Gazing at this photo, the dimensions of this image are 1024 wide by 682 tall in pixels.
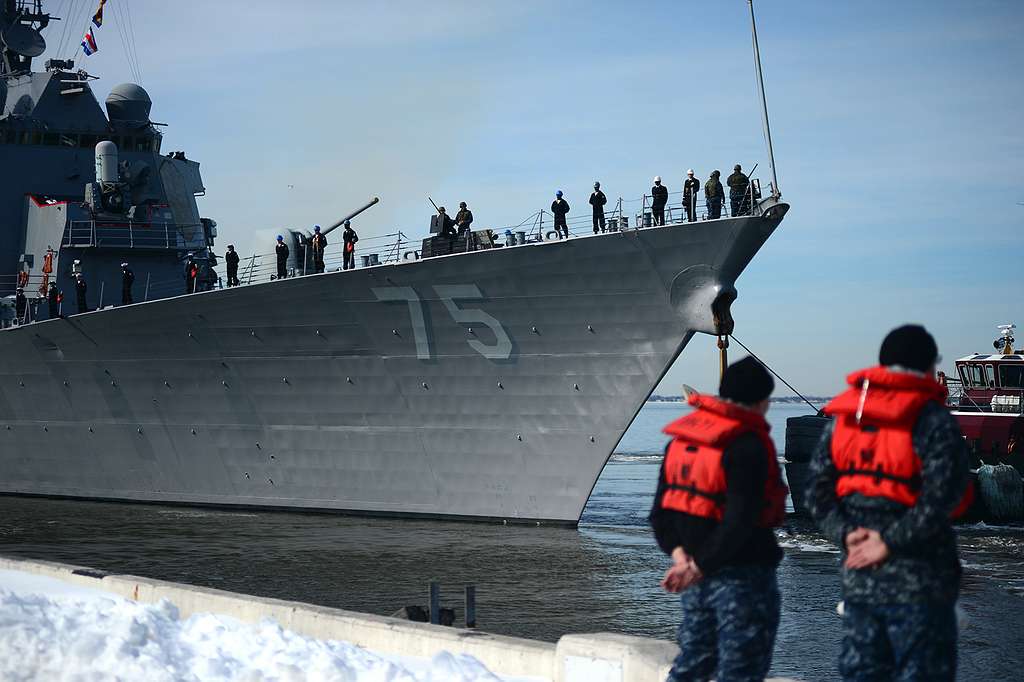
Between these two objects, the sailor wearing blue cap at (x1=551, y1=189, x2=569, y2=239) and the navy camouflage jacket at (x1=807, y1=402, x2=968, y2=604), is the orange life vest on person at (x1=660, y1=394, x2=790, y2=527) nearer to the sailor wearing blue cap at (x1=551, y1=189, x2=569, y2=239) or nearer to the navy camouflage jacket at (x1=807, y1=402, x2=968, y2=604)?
the navy camouflage jacket at (x1=807, y1=402, x2=968, y2=604)

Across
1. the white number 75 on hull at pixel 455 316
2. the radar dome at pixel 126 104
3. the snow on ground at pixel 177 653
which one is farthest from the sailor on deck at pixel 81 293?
the snow on ground at pixel 177 653

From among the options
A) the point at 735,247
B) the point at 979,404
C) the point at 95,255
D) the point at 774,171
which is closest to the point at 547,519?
the point at 735,247

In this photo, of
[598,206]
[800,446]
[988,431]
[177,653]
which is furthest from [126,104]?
[177,653]

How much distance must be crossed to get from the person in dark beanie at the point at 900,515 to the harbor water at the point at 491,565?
22.6ft

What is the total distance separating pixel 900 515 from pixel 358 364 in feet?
53.7

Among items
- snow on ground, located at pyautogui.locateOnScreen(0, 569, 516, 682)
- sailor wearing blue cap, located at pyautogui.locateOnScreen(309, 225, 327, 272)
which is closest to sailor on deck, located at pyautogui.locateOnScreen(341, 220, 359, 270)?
sailor wearing blue cap, located at pyautogui.locateOnScreen(309, 225, 327, 272)

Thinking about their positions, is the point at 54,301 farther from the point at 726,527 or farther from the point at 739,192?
the point at 726,527

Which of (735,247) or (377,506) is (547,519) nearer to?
(377,506)

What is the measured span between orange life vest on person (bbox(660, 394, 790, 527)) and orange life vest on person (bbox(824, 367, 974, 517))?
37cm

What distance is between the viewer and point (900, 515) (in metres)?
3.88

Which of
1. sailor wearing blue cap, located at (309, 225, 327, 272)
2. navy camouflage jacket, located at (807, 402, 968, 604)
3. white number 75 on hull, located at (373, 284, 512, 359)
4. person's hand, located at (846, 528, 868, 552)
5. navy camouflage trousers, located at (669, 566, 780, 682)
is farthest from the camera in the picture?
sailor wearing blue cap, located at (309, 225, 327, 272)

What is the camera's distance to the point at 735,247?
17.4 m

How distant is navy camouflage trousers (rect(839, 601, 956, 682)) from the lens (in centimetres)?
380

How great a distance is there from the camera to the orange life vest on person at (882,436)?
12.7ft
